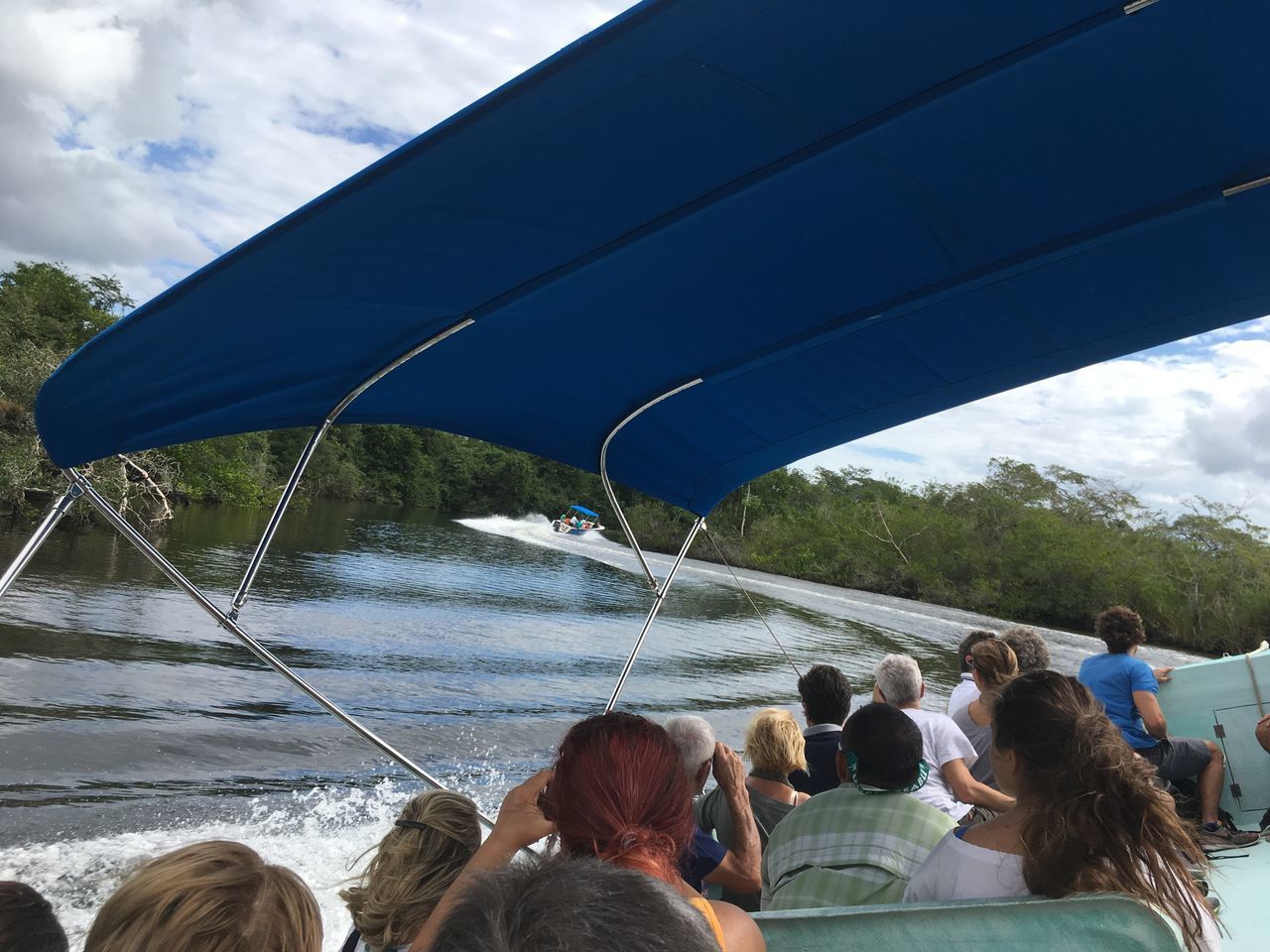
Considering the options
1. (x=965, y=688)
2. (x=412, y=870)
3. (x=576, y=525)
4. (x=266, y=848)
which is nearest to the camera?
(x=412, y=870)

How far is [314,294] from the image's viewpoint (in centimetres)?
210

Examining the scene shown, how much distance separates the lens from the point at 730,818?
2551 mm

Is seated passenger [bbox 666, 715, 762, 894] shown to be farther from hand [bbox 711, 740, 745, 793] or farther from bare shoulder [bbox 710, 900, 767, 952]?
bare shoulder [bbox 710, 900, 767, 952]

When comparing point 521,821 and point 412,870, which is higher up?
point 521,821

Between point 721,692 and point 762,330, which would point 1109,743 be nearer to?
point 762,330

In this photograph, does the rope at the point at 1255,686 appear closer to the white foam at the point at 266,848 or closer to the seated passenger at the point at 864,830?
the seated passenger at the point at 864,830

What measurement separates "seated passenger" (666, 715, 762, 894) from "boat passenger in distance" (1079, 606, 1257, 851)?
Answer: 262 cm

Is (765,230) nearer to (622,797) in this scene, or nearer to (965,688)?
(622,797)

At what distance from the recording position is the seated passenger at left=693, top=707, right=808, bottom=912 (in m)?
2.78

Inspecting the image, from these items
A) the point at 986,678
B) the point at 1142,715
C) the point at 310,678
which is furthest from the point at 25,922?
the point at 310,678

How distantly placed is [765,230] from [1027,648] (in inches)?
93.2

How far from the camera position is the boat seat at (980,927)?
1200mm

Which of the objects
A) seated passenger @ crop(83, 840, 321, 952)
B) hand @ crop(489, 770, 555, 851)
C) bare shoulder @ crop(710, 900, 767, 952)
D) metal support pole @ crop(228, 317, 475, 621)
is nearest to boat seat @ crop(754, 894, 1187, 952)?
bare shoulder @ crop(710, 900, 767, 952)

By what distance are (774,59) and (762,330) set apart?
154 cm
